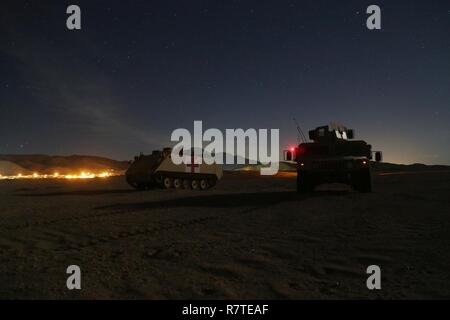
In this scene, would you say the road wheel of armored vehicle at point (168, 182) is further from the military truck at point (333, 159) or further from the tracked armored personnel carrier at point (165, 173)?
the military truck at point (333, 159)

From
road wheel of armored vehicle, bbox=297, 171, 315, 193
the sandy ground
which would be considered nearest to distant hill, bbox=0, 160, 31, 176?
road wheel of armored vehicle, bbox=297, 171, 315, 193

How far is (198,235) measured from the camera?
305 inches

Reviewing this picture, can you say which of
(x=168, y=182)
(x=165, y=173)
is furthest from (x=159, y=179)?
(x=168, y=182)

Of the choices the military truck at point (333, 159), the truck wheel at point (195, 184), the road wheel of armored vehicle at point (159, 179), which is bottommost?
the truck wheel at point (195, 184)

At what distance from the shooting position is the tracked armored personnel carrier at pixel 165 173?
2225cm

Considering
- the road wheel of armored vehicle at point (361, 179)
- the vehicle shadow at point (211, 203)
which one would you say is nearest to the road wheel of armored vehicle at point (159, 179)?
the vehicle shadow at point (211, 203)

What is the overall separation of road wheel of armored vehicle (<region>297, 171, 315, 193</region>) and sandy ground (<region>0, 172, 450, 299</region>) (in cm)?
529

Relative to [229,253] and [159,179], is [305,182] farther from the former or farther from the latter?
[229,253]

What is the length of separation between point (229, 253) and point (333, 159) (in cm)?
1036
